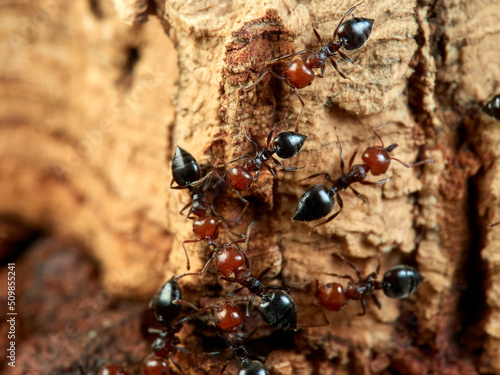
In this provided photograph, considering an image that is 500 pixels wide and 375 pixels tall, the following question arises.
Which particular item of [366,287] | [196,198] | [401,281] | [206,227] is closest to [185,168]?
[196,198]

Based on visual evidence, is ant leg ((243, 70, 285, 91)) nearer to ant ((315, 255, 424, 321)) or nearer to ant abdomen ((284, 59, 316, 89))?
ant abdomen ((284, 59, 316, 89))

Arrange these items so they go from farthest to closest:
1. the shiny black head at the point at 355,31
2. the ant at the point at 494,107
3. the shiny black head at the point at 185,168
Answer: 1. the ant at the point at 494,107
2. the shiny black head at the point at 185,168
3. the shiny black head at the point at 355,31

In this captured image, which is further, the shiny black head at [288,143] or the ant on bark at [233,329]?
the ant on bark at [233,329]

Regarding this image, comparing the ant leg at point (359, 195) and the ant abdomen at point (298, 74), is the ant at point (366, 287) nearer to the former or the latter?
the ant leg at point (359, 195)

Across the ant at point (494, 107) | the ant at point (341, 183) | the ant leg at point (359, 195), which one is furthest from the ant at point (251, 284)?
the ant at point (494, 107)

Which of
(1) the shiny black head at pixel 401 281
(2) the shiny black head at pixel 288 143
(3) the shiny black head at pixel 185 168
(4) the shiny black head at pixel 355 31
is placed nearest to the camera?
(4) the shiny black head at pixel 355 31

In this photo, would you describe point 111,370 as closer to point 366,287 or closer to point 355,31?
point 366,287

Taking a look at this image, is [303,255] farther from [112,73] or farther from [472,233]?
[112,73]
